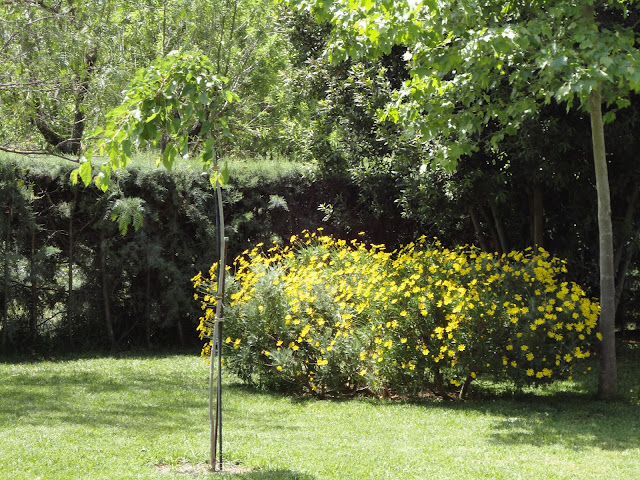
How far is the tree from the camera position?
18.8ft

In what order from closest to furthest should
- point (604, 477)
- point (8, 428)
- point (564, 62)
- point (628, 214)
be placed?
point (604, 477) → point (564, 62) → point (8, 428) → point (628, 214)

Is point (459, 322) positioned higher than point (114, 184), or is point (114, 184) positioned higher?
point (114, 184)

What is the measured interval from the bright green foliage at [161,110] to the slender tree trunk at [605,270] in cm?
416

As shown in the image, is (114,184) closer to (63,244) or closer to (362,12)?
(63,244)

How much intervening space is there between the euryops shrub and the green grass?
31 centimetres

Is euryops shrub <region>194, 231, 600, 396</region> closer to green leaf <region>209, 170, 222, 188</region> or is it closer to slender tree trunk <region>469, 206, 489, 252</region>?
slender tree trunk <region>469, 206, 489, 252</region>

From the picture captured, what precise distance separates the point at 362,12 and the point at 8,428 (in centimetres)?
450

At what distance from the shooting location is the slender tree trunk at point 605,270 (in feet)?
23.3

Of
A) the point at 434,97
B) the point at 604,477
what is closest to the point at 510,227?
the point at 434,97

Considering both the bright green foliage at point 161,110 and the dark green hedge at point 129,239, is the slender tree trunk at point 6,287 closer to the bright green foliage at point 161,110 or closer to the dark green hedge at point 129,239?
the dark green hedge at point 129,239

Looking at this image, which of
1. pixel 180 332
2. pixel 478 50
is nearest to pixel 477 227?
pixel 478 50

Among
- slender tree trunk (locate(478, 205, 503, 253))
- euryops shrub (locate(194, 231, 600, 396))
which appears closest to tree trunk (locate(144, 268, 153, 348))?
euryops shrub (locate(194, 231, 600, 396))

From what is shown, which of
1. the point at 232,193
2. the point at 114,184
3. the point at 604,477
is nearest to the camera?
the point at 604,477

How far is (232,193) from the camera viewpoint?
11.6 metres
